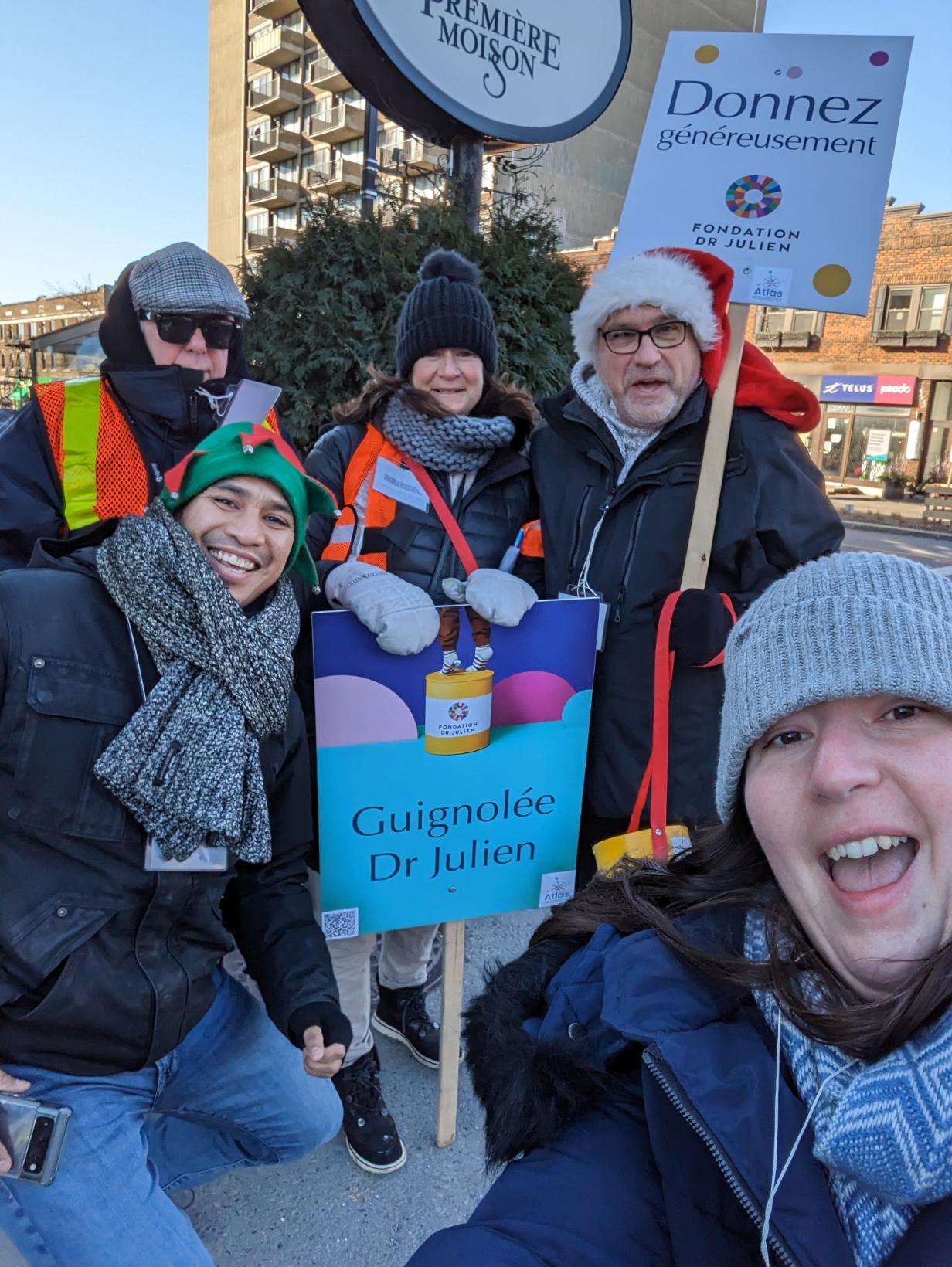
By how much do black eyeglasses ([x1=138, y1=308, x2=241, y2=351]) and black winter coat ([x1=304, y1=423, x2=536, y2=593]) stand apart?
1.68ft

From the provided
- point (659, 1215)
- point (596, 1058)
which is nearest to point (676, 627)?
point (596, 1058)

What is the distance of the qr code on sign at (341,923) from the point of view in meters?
1.96

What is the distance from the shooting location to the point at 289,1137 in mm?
1769

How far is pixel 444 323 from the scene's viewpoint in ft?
7.69

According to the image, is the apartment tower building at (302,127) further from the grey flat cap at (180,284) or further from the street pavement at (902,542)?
the grey flat cap at (180,284)

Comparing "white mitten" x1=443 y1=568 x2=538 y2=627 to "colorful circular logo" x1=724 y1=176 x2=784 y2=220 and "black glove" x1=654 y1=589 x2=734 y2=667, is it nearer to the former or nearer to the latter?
"black glove" x1=654 y1=589 x2=734 y2=667

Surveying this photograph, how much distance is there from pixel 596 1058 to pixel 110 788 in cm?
96

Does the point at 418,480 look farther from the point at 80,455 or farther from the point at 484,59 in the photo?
the point at 484,59

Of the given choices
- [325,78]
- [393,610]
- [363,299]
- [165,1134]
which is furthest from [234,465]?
[325,78]

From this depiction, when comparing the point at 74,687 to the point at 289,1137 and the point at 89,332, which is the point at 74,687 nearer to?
the point at 289,1137

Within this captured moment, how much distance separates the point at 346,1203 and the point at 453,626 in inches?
59.0

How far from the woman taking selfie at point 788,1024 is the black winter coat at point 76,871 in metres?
0.69

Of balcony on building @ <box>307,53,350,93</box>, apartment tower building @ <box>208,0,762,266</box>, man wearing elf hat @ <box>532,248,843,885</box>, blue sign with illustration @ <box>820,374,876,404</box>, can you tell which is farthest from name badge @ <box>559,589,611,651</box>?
balcony on building @ <box>307,53,350,93</box>

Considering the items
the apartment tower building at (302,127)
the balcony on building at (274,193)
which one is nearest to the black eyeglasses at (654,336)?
the apartment tower building at (302,127)
